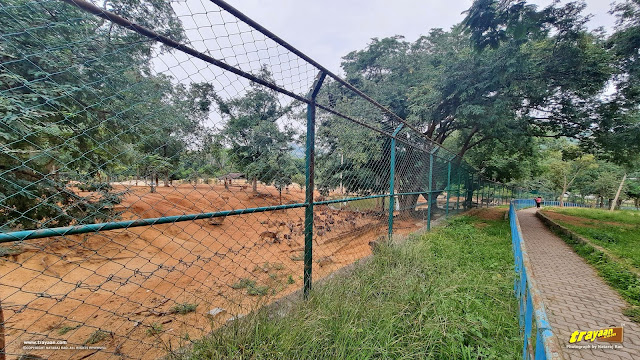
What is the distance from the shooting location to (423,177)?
6352 millimetres

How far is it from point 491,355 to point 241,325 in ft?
5.67

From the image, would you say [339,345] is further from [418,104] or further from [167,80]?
[418,104]

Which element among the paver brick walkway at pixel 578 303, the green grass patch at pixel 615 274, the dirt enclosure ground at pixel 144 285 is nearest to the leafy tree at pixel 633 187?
the green grass patch at pixel 615 274

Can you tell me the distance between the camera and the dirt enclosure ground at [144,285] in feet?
6.38

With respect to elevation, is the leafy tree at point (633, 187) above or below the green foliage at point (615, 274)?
above

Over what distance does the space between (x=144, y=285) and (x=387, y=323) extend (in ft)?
13.2

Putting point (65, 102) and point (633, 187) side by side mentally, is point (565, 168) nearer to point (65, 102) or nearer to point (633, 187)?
point (633, 187)

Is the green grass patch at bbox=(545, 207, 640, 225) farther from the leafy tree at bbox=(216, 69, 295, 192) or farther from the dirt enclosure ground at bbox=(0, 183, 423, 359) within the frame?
the leafy tree at bbox=(216, 69, 295, 192)

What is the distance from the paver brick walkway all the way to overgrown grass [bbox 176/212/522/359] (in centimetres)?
67

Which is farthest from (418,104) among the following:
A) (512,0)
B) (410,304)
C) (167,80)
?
(167,80)

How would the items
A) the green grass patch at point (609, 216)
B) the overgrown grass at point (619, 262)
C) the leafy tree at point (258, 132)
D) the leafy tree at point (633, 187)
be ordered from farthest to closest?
the leafy tree at point (633, 187)
the green grass patch at point (609, 216)
the overgrown grass at point (619, 262)
the leafy tree at point (258, 132)

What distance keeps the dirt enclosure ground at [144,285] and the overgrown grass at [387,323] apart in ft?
0.88

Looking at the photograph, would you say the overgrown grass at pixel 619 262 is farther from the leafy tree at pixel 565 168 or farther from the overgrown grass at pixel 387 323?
the leafy tree at pixel 565 168

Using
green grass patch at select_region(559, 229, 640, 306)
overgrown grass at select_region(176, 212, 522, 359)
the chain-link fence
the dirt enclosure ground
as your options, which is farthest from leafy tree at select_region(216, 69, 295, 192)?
green grass patch at select_region(559, 229, 640, 306)
